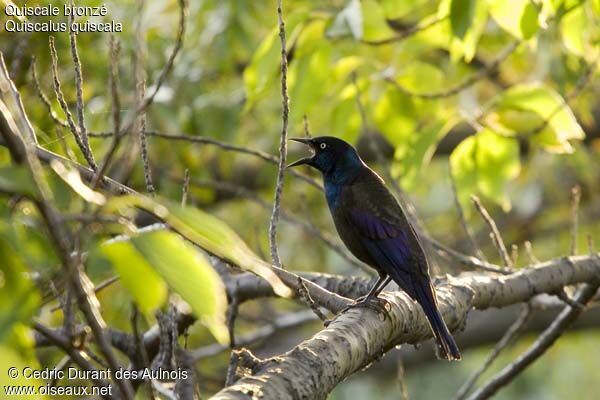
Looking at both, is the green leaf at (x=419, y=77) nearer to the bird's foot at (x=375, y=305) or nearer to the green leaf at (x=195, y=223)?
the bird's foot at (x=375, y=305)

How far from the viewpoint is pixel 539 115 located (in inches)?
170

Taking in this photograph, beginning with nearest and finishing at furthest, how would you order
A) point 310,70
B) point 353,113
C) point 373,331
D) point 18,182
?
point 18,182
point 373,331
point 310,70
point 353,113

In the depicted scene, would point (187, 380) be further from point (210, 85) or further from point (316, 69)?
point (210, 85)

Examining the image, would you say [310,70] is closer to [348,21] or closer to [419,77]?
[348,21]

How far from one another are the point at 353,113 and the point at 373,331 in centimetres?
198

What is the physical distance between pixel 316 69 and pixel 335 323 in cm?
181

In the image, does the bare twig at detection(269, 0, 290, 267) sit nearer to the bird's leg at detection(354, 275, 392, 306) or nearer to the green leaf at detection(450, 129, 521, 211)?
the bird's leg at detection(354, 275, 392, 306)

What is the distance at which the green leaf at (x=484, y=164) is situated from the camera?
449 centimetres

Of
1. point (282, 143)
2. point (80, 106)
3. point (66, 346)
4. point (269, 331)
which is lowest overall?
point (269, 331)

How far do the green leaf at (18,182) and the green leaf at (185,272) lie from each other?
6.9 inches

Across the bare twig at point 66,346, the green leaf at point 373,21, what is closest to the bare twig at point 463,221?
the green leaf at point 373,21

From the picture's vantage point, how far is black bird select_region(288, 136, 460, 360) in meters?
3.91

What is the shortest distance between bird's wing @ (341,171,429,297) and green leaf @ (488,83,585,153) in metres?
0.65

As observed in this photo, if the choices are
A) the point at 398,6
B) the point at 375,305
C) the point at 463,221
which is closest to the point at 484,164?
the point at 463,221
